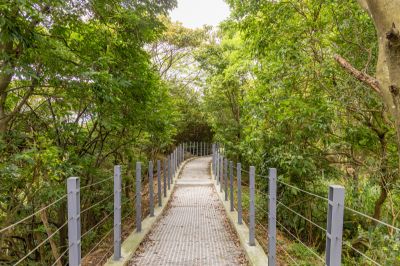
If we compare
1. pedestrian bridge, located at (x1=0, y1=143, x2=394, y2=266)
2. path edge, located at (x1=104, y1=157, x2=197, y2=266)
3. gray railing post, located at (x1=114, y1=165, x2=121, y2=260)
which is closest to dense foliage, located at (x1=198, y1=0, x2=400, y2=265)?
pedestrian bridge, located at (x1=0, y1=143, x2=394, y2=266)

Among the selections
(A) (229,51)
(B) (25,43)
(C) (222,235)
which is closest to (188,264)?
(C) (222,235)

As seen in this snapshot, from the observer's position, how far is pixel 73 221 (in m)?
3.21

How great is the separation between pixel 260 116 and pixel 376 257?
3407 mm

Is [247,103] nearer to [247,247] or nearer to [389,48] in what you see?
[247,247]

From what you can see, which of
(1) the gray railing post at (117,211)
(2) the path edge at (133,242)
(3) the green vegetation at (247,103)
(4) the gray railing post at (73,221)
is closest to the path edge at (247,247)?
(3) the green vegetation at (247,103)

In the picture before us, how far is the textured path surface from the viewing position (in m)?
4.93

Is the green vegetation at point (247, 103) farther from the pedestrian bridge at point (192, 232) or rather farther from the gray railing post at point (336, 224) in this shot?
the gray railing post at point (336, 224)

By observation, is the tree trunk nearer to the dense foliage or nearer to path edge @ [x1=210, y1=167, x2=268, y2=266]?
path edge @ [x1=210, y1=167, x2=268, y2=266]

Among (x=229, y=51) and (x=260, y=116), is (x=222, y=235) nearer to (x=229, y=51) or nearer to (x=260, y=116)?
(x=260, y=116)

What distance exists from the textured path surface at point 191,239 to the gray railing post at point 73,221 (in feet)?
5.52

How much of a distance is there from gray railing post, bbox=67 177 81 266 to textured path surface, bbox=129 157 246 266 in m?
1.68

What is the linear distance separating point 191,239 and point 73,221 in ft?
10.3

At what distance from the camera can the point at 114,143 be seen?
905 centimetres

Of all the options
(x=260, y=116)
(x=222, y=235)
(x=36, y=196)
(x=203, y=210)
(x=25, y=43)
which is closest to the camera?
(x=25, y=43)
